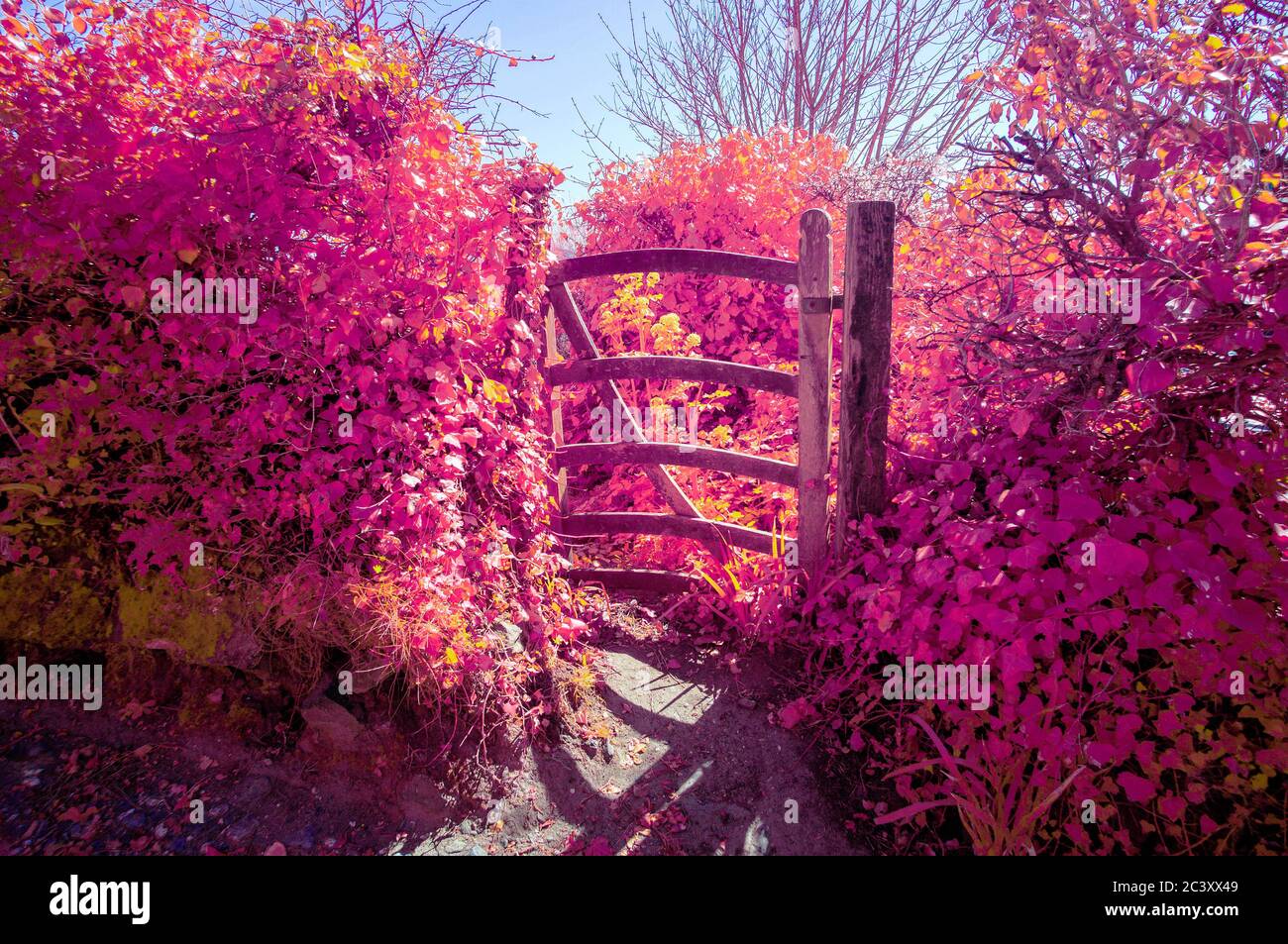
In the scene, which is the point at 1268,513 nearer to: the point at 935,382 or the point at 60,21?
the point at 935,382

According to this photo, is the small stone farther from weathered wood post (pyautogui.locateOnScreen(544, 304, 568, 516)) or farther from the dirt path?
weathered wood post (pyautogui.locateOnScreen(544, 304, 568, 516))

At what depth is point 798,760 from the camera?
3.13 meters

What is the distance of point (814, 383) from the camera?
3.59m

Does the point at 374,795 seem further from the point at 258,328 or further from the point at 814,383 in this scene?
the point at 814,383

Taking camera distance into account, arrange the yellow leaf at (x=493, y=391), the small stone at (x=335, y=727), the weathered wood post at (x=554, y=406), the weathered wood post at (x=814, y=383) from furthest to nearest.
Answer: the weathered wood post at (x=554, y=406), the weathered wood post at (x=814, y=383), the yellow leaf at (x=493, y=391), the small stone at (x=335, y=727)

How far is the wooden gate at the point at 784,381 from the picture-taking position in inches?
133

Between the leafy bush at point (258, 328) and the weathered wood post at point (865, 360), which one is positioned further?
the weathered wood post at point (865, 360)

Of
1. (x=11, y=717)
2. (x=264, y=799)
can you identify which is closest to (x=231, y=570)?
(x=264, y=799)

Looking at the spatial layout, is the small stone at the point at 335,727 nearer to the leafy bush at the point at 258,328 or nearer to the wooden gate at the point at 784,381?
the leafy bush at the point at 258,328

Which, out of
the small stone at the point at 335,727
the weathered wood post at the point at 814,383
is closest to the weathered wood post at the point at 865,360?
the weathered wood post at the point at 814,383

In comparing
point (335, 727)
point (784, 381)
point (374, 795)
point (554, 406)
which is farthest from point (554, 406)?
point (374, 795)

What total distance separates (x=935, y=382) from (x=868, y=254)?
0.76 metres

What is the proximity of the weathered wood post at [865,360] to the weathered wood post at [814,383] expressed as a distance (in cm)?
12

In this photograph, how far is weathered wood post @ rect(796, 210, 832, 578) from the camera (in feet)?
11.3
